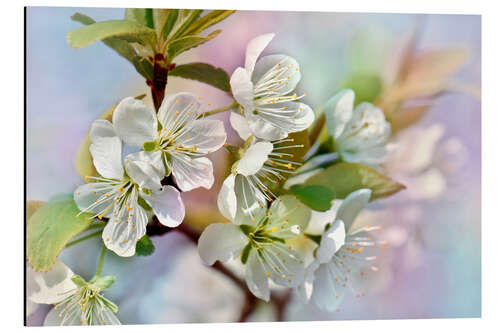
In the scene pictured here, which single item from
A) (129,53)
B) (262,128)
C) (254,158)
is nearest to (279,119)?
(262,128)

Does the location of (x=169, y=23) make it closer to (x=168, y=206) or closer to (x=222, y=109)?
(x=222, y=109)

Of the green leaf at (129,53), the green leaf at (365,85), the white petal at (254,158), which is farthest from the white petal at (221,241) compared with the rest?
the green leaf at (365,85)

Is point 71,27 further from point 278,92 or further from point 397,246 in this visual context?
point 397,246

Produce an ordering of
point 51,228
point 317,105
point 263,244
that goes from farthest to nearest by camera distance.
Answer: point 317,105
point 263,244
point 51,228

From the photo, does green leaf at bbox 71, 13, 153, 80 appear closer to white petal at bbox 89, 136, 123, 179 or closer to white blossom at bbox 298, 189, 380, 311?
white petal at bbox 89, 136, 123, 179

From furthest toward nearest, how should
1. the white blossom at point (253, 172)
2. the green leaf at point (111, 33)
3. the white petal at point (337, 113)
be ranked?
the white petal at point (337, 113) → the white blossom at point (253, 172) → the green leaf at point (111, 33)

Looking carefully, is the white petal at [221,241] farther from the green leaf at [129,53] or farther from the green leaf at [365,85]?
the green leaf at [365,85]
